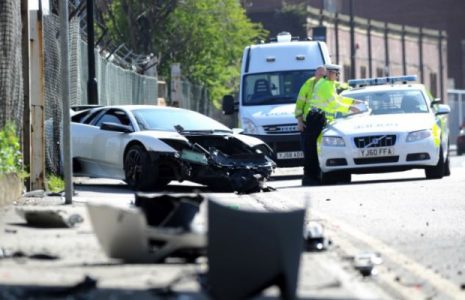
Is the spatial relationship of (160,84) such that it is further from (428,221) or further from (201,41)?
(428,221)

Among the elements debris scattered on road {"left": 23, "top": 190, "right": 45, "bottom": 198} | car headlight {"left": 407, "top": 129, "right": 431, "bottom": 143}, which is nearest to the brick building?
car headlight {"left": 407, "top": 129, "right": 431, "bottom": 143}

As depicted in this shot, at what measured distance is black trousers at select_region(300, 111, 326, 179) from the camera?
22.5m

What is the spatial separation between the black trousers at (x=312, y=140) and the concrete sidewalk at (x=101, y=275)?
10973mm

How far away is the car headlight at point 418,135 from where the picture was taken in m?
22.0

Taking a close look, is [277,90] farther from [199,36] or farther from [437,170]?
[199,36]

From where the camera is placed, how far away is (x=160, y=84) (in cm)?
4338

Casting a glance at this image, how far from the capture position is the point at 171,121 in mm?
20750

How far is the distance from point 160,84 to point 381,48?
31.1 metres

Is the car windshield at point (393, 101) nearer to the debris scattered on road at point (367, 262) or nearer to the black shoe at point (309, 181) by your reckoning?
the black shoe at point (309, 181)

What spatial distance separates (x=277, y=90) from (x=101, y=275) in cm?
1822

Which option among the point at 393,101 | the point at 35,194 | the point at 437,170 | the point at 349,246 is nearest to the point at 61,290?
the point at 349,246

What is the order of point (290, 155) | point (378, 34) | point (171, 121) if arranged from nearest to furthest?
point (171, 121), point (290, 155), point (378, 34)

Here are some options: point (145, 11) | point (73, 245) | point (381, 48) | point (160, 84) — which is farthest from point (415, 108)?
point (381, 48)

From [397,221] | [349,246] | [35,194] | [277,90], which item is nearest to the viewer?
[349,246]
